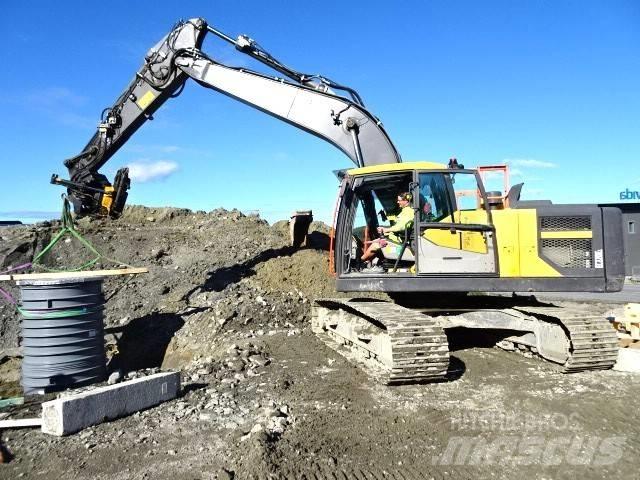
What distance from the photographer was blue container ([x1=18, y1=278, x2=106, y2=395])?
5961 mm

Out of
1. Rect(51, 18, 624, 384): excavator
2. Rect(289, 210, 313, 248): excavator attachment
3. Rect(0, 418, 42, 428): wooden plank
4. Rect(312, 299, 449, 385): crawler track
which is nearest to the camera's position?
Rect(0, 418, 42, 428): wooden plank

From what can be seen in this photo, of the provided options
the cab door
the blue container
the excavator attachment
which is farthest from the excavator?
the excavator attachment

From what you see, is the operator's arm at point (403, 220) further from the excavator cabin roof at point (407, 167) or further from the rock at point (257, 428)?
the rock at point (257, 428)

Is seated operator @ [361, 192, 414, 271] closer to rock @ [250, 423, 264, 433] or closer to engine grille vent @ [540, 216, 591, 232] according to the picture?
engine grille vent @ [540, 216, 591, 232]

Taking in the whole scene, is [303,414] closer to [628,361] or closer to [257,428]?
[257,428]

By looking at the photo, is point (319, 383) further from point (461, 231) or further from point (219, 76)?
point (219, 76)

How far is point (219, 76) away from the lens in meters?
8.78

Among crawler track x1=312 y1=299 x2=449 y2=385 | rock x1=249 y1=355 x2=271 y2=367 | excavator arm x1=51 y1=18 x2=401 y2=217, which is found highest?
excavator arm x1=51 y1=18 x2=401 y2=217

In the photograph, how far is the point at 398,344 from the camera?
5273mm

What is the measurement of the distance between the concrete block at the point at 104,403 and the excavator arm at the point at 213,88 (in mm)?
4304

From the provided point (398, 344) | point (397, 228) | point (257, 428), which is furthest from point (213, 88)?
point (257, 428)

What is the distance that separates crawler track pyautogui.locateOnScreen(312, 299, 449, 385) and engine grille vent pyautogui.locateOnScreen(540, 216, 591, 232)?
1.87 metres

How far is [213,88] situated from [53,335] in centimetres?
472

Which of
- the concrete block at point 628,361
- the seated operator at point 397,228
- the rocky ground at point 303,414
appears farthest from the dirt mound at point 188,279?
the concrete block at point 628,361
